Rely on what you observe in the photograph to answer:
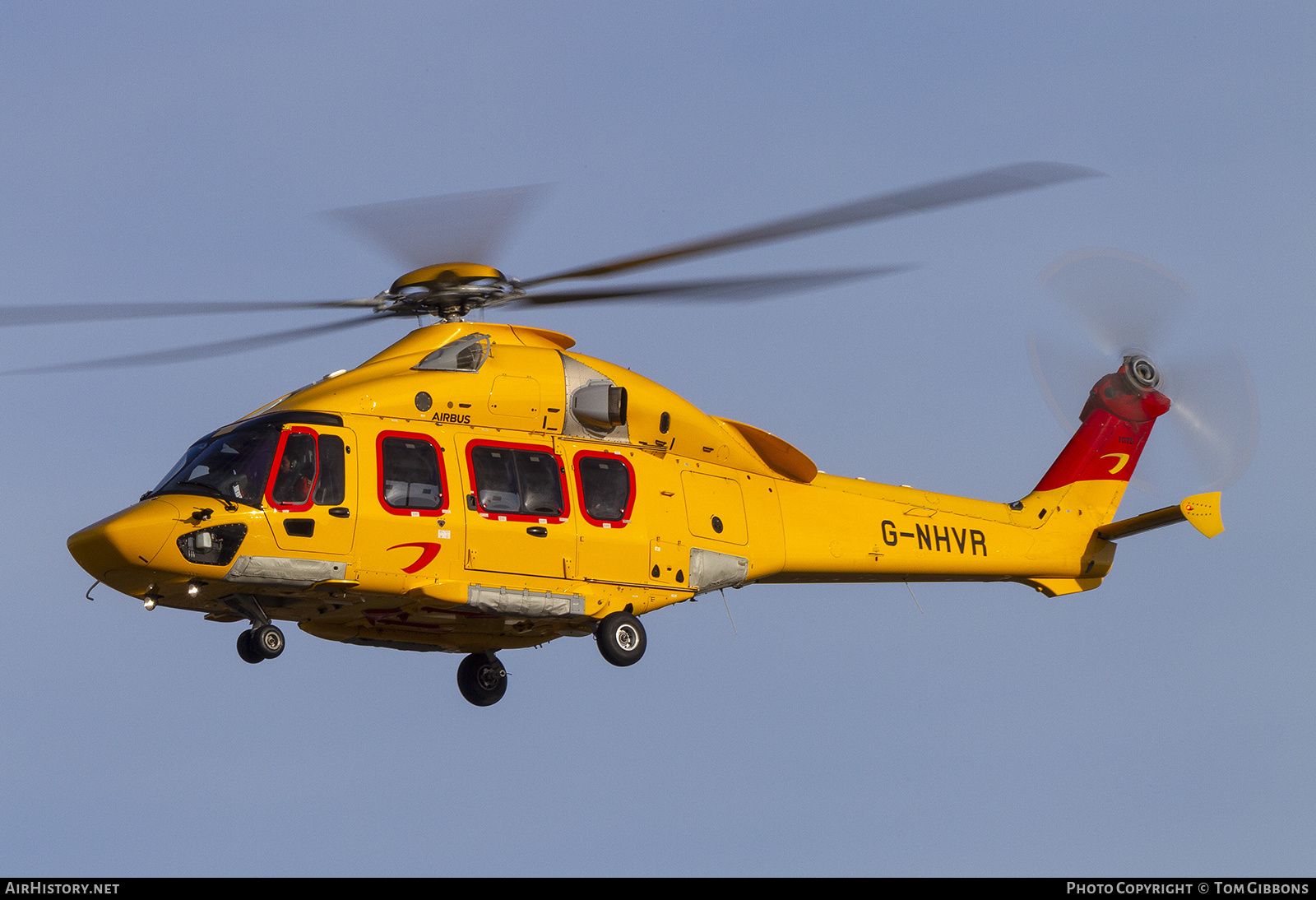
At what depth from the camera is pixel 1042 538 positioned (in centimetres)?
2623

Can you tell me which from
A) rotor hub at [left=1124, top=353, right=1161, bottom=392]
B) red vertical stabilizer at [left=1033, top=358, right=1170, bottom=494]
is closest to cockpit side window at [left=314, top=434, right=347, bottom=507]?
red vertical stabilizer at [left=1033, top=358, right=1170, bottom=494]

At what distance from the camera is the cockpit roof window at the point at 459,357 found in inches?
840

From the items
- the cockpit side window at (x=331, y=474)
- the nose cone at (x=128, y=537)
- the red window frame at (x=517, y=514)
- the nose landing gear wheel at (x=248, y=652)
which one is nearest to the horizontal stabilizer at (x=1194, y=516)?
the red window frame at (x=517, y=514)

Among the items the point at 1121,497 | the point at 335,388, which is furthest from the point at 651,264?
the point at 1121,497

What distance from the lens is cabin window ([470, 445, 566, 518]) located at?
20672 mm

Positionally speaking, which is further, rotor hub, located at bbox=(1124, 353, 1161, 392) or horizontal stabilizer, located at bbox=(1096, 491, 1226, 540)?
rotor hub, located at bbox=(1124, 353, 1161, 392)

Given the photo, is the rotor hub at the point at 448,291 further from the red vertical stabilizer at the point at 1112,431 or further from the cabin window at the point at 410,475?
the red vertical stabilizer at the point at 1112,431

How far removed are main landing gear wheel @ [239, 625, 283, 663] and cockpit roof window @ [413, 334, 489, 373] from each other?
12.1ft

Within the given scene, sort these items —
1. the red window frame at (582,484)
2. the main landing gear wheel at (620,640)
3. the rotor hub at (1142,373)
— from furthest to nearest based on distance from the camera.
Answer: the rotor hub at (1142,373)
the red window frame at (582,484)
the main landing gear wheel at (620,640)

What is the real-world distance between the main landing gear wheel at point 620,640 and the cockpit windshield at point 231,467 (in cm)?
439

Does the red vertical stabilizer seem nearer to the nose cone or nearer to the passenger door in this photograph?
the passenger door

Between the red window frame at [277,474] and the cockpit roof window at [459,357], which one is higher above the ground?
the cockpit roof window at [459,357]

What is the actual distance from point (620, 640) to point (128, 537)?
5771 mm

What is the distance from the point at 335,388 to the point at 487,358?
185 cm
